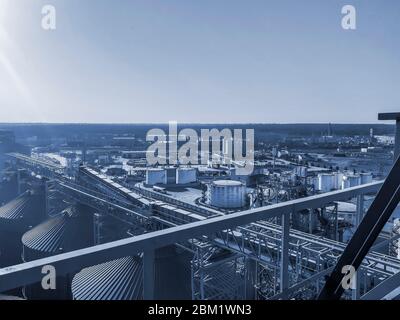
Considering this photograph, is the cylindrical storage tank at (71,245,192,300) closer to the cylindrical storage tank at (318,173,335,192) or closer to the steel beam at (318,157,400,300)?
the steel beam at (318,157,400,300)

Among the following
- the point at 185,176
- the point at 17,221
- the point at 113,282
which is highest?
the point at 113,282

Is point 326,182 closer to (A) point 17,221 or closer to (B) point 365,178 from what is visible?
(B) point 365,178

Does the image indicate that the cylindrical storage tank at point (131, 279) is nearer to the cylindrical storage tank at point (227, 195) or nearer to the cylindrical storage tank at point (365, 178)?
the cylindrical storage tank at point (227, 195)

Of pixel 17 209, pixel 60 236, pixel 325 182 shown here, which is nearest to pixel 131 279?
pixel 60 236

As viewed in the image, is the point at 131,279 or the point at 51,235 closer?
the point at 131,279

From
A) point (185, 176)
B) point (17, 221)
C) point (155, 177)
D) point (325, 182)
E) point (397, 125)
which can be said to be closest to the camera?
point (397, 125)

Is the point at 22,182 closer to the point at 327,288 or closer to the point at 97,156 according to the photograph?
the point at 327,288

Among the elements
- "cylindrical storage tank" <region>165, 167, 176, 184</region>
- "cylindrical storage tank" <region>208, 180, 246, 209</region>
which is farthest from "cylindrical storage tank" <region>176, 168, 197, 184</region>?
"cylindrical storage tank" <region>208, 180, 246, 209</region>

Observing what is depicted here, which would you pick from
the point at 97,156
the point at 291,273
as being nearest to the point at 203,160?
the point at 97,156
